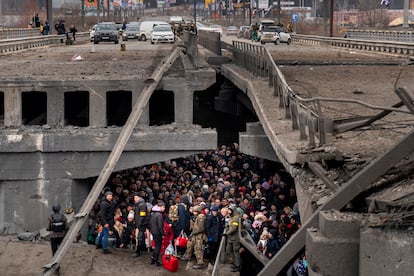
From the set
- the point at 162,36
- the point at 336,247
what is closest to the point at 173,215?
the point at 336,247

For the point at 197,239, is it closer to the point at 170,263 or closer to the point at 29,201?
the point at 170,263

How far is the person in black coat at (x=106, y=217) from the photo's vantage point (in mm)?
17500

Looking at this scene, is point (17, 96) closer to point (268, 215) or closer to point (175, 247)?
point (175, 247)

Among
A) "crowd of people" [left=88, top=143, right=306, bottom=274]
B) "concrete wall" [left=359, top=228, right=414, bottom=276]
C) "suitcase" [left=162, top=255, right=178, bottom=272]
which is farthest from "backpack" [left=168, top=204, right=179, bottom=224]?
"concrete wall" [left=359, top=228, right=414, bottom=276]

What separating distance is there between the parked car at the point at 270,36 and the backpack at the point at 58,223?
51674mm

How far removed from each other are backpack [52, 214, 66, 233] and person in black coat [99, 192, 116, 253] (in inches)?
70.9

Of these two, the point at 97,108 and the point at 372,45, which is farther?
the point at 372,45

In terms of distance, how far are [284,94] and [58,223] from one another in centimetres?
449

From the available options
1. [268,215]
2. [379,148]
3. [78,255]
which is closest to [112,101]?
[78,255]

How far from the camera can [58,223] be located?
1555 centimetres

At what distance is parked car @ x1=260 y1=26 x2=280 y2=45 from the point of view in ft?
218

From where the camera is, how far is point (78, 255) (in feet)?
57.1

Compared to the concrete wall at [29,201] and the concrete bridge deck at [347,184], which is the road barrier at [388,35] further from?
the concrete bridge deck at [347,184]

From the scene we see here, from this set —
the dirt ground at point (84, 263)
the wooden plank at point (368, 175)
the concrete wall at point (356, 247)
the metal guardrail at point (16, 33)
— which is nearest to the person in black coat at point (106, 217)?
the dirt ground at point (84, 263)
